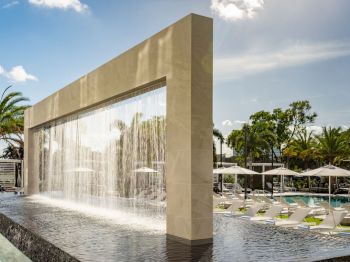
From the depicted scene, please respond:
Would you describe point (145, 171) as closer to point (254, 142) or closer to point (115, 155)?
point (115, 155)

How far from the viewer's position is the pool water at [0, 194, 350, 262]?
7918 mm

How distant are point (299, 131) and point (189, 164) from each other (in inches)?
1997

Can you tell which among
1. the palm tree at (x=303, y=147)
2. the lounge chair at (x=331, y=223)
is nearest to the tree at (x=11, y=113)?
the lounge chair at (x=331, y=223)

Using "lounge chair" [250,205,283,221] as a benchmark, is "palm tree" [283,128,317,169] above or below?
above

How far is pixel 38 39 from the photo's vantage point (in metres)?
22.3

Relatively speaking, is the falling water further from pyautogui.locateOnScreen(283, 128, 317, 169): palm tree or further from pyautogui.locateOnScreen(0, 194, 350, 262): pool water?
pyautogui.locateOnScreen(283, 128, 317, 169): palm tree

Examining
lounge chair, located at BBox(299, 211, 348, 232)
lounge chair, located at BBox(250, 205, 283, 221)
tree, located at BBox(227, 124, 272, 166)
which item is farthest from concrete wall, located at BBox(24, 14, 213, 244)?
tree, located at BBox(227, 124, 272, 166)

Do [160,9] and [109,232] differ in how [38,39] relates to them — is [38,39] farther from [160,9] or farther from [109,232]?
[109,232]

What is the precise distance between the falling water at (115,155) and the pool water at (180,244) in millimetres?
3157

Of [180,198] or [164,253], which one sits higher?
[180,198]

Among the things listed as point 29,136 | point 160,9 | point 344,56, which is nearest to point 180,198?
point 160,9

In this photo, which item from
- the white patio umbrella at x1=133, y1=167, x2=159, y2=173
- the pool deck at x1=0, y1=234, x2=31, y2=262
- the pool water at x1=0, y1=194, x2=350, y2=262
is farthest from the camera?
the white patio umbrella at x1=133, y1=167, x2=159, y2=173

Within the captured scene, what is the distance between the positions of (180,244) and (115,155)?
8.65m

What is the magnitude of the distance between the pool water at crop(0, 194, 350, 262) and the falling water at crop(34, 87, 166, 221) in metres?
3.16
